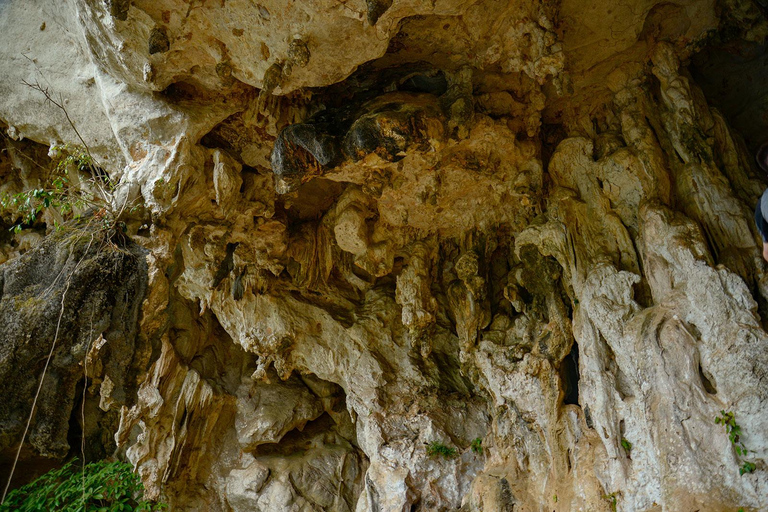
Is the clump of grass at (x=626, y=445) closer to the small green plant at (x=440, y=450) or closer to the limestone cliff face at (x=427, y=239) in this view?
the limestone cliff face at (x=427, y=239)

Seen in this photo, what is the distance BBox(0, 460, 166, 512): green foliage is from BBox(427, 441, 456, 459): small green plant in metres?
3.94

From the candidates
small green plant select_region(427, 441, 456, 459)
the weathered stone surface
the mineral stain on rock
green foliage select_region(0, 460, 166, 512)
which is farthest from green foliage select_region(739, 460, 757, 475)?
green foliage select_region(0, 460, 166, 512)

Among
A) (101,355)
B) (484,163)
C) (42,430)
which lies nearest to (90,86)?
(101,355)

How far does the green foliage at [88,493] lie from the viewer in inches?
252

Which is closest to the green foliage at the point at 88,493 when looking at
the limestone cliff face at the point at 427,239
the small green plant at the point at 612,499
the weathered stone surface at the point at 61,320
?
the limestone cliff face at the point at 427,239

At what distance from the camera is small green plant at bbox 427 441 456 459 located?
19.6ft

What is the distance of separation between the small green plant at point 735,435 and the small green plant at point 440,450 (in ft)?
10.2

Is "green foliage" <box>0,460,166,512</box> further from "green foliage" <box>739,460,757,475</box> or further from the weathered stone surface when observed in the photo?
"green foliage" <box>739,460,757,475</box>

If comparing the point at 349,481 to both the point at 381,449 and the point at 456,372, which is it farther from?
the point at 456,372

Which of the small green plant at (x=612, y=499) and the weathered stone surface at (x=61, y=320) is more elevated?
the weathered stone surface at (x=61, y=320)

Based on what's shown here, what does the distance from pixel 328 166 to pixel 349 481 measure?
4.87 meters

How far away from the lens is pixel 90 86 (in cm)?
603

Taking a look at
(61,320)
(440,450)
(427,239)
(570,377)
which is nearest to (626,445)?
(570,377)

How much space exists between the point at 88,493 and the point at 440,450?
4633 mm
